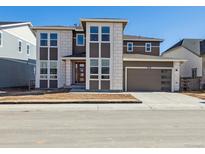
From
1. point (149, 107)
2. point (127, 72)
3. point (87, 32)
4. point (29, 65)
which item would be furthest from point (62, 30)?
point (149, 107)

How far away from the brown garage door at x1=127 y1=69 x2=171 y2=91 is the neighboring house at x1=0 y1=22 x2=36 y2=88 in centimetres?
1316

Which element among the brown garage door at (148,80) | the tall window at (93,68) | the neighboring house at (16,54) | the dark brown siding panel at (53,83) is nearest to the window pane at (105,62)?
the tall window at (93,68)

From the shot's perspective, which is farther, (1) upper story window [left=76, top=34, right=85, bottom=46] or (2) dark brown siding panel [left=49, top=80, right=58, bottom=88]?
(1) upper story window [left=76, top=34, right=85, bottom=46]

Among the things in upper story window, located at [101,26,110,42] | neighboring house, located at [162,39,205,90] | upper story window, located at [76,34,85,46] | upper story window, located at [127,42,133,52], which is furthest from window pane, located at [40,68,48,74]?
neighboring house, located at [162,39,205,90]

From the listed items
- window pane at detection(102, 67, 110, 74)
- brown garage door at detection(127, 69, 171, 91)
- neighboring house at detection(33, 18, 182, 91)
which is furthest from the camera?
brown garage door at detection(127, 69, 171, 91)

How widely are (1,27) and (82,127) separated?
2217cm

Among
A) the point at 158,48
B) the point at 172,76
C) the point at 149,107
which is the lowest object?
the point at 149,107

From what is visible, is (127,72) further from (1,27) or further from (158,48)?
(1,27)

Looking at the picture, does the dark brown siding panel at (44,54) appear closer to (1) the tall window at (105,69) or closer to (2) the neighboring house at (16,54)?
(2) the neighboring house at (16,54)

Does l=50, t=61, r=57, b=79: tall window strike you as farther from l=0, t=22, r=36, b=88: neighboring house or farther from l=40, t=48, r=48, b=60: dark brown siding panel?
l=0, t=22, r=36, b=88: neighboring house

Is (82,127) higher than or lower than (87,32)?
lower

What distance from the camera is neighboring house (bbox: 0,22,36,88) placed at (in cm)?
2858

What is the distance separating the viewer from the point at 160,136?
7.45m

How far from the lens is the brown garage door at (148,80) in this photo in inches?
1037
